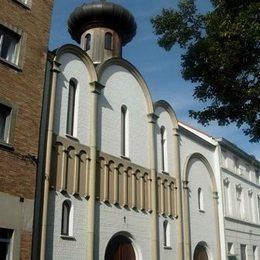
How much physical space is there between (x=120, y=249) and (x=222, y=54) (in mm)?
11641

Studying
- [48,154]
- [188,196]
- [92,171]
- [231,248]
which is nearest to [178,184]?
[188,196]

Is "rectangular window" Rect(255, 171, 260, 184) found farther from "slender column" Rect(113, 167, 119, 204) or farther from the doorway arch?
"slender column" Rect(113, 167, 119, 204)

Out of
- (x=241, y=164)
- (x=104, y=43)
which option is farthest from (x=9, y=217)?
(x=241, y=164)

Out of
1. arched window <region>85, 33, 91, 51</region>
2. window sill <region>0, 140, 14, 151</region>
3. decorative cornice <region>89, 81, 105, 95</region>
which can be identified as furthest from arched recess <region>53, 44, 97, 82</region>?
arched window <region>85, 33, 91, 51</region>

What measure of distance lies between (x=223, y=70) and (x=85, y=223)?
9.26m

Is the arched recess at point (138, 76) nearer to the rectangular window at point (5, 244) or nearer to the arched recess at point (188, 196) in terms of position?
the arched recess at point (188, 196)

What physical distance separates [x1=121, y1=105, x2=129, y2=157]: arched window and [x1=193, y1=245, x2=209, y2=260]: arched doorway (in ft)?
26.0

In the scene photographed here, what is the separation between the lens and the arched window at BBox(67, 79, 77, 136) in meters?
20.6

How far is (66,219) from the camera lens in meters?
19.2

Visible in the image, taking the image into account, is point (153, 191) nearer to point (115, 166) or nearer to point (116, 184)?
point (116, 184)

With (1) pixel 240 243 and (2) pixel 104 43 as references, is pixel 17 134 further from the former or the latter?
(1) pixel 240 243

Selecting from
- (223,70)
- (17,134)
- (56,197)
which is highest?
(223,70)

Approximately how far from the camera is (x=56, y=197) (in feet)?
61.6

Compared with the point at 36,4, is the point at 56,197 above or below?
below
